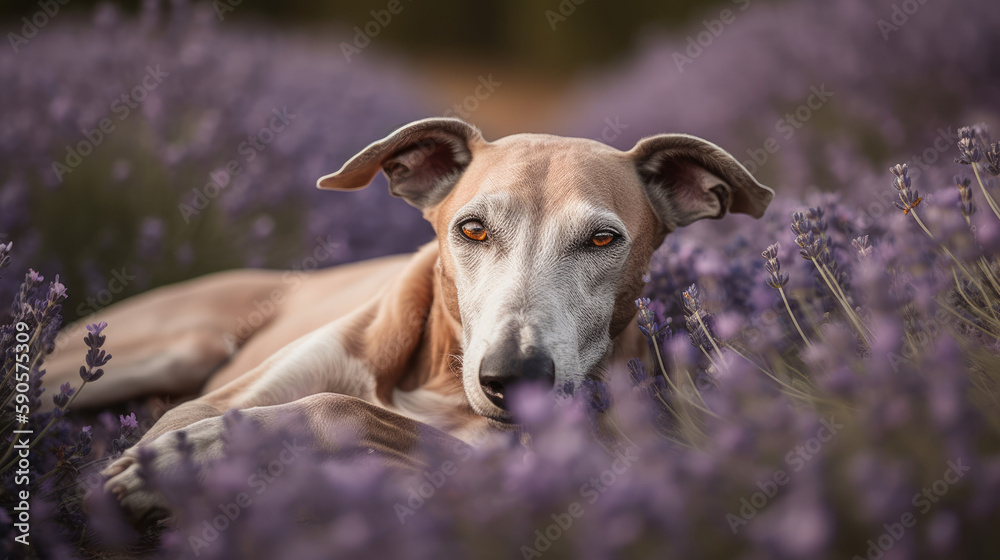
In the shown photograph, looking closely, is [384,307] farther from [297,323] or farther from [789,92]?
[789,92]

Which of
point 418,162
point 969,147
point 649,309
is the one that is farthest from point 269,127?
point 969,147

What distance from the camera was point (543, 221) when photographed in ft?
8.18

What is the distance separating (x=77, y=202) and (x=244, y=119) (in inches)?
58.1

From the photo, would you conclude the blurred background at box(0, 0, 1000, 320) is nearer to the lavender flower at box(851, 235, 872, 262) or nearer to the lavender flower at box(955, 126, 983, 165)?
the lavender flower at box(955, 126, 983, 165)

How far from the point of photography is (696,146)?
2.77 m

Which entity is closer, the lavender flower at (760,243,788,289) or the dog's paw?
the dog's paw

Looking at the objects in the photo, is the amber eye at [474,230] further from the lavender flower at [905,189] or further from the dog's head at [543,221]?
the lavender flower at [905,189]

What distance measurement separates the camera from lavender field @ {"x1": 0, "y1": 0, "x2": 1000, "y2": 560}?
1.24 meters

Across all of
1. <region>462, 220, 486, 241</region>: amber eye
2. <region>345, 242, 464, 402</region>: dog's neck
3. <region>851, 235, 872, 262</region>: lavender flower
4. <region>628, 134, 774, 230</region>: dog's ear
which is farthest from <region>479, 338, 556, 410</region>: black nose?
<region>628, 134, 774, 230</region>: dog's ear

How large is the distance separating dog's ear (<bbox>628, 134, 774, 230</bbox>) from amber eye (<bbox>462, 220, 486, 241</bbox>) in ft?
2.60

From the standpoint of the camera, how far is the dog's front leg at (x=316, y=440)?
5.77 ft

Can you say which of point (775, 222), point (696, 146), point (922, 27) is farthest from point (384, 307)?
A: point (922, 27)

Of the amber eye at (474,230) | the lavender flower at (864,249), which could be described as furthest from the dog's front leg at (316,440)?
the lavender flower at (864,249)

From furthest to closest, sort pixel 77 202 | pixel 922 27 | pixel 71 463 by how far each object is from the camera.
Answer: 1. pixel 922 27
2. pixel 77 202
3. pixel 71 463
